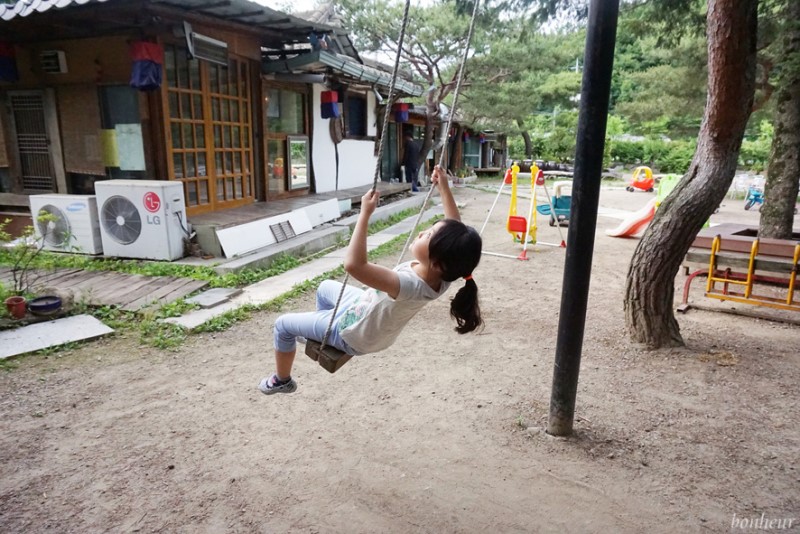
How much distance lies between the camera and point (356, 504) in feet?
8.16

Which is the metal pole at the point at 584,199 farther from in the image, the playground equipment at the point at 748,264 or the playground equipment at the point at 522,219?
the playground equipment at the point at 522,219

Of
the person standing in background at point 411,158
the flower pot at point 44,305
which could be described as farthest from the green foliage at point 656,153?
the flower pot at point 44,305

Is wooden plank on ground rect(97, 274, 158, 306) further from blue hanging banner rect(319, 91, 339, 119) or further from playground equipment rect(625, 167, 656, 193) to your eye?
playground equipment rect(625, 167, 656, 193)

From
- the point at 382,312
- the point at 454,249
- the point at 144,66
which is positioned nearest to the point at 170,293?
the point at 144,66

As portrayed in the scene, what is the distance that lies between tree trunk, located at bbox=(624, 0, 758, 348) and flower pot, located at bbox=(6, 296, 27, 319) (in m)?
5.26

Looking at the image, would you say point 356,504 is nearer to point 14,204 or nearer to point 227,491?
point 227,491

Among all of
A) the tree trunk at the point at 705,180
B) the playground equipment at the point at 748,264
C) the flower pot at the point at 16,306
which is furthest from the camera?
the playground equipment at the point at 748,264

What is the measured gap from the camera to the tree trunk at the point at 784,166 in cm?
673

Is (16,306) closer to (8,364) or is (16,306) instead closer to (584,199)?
(8,364)

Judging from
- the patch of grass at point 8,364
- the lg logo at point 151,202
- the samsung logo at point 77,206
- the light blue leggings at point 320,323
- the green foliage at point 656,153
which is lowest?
the patch of grass at point 8,364

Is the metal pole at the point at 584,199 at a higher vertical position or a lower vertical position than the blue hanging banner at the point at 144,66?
lower

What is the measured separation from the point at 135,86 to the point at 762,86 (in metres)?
8.44

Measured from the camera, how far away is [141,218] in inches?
247

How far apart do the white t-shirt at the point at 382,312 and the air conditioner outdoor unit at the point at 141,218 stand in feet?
14.9
